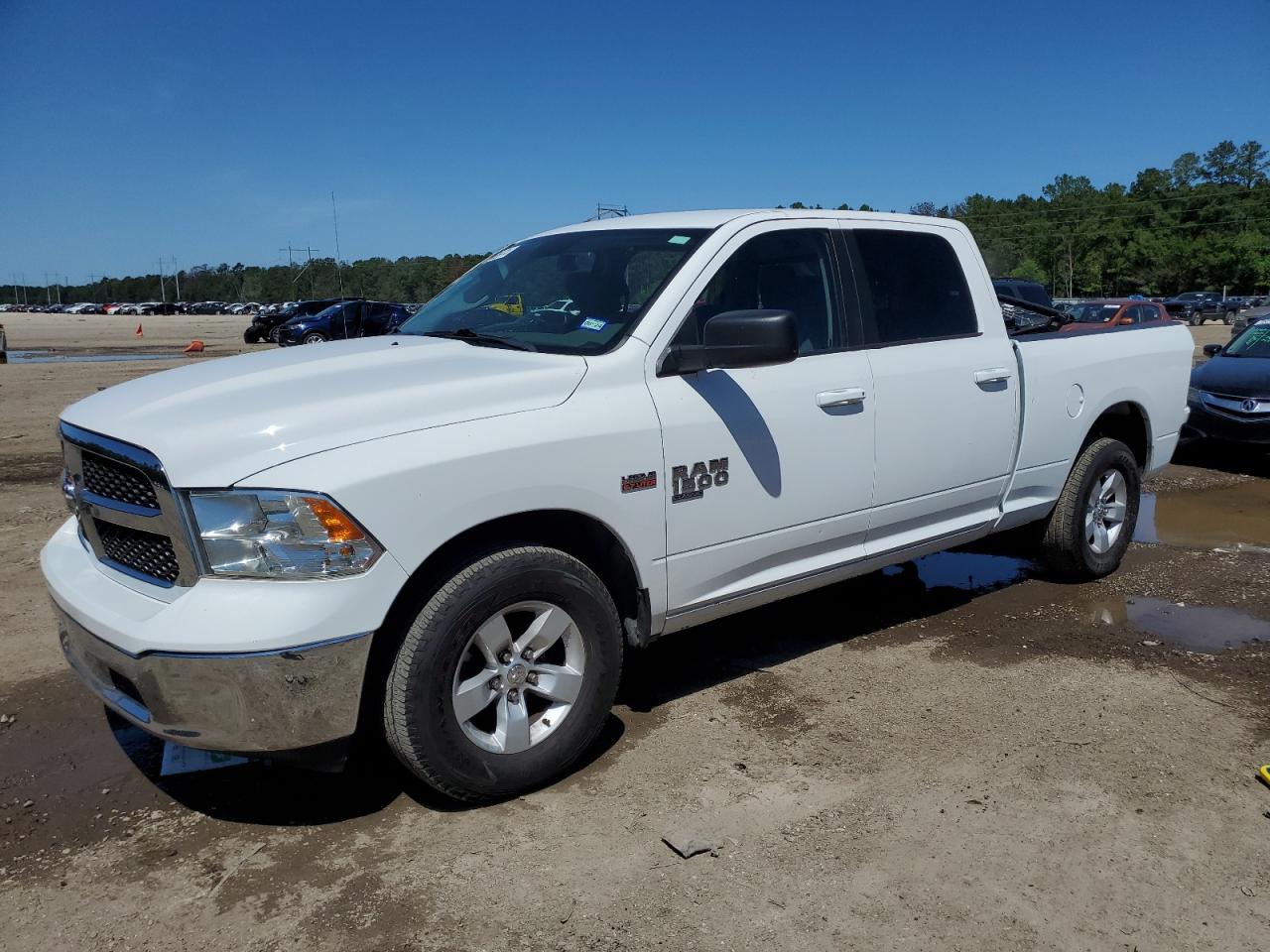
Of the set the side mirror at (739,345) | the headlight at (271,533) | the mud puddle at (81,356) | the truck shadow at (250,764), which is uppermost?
the side mirror at (739,345)

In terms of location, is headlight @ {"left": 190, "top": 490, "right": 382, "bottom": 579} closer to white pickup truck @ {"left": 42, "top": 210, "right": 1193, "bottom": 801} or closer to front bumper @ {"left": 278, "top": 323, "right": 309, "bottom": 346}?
white pickup truck @ {"left": 42, "top": 210, "right": 1193, "bottom": 801}

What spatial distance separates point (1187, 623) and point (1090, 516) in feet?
2.60

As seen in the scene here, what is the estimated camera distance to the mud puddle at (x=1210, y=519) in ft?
23.1

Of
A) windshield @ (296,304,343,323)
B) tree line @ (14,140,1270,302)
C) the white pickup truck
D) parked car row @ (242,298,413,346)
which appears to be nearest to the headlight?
the white pickup truck

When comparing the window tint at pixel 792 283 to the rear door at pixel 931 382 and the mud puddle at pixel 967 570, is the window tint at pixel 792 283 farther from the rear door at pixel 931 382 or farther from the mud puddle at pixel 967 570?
the mud puddle at pixel 967 570

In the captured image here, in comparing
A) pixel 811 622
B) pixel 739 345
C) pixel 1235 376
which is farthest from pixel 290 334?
pixel 739 345

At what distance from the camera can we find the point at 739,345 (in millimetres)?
3531

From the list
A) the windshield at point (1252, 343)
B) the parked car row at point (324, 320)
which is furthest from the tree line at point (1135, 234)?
the windshield at point (1252, 343)

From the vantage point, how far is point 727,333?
3531 millimetres

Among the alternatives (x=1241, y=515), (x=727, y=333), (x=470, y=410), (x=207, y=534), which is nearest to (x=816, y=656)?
(x=727, y=333)

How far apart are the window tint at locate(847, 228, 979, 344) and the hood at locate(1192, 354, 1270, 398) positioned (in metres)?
6.45

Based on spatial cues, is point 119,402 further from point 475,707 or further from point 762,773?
point 762,773

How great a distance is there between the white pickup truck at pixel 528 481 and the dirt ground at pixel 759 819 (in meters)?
0.39

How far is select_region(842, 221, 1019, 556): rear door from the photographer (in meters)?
4.40
